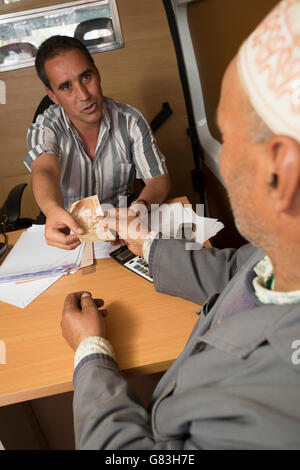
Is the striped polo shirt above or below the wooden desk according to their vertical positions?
above

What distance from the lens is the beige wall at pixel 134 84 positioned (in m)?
2.26

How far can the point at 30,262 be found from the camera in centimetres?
116

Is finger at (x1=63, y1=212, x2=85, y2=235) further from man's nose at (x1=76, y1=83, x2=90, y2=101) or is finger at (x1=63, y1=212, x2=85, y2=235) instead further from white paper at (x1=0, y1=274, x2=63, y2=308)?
man's nose at (x1=76, y1=83, x2=90, y2=101)

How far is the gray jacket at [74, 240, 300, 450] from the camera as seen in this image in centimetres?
44

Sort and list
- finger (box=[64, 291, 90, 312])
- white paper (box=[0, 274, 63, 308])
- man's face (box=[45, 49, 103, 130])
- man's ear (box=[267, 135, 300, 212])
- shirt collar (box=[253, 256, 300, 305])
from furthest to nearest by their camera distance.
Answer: man's face (box=[45, 49, 103, 130]), white paper (box=[0, 274, 63, 308]), finger (box=[64, 291, 90, 312]), shirt collar (box=[253, 256, 300, 305]), man's ear (box=[267, 135, 300, 212])

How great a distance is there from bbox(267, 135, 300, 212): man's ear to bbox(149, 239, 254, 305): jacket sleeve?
1.49ft

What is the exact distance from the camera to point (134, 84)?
240 cm

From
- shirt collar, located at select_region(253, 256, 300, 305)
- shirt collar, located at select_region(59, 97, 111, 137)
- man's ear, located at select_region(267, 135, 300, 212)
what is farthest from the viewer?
shirt collar, located at select_region(59, 97, 111, 137)

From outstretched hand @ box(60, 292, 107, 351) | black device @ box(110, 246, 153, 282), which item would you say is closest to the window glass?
black device @ box(110, 246, 153, 282)

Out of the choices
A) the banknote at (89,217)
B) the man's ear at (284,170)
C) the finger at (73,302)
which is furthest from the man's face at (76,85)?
the man's ear at (284,170)

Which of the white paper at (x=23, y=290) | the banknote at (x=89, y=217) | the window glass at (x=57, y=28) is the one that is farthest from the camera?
the window glass at (x=57, y=28)

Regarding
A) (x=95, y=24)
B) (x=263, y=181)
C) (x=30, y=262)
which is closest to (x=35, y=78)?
(x=95, y=24)

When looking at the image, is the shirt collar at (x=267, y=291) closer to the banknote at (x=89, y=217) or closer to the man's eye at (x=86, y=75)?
the banknote at (x=89, y=217)

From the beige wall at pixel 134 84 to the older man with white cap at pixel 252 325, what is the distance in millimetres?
2066
